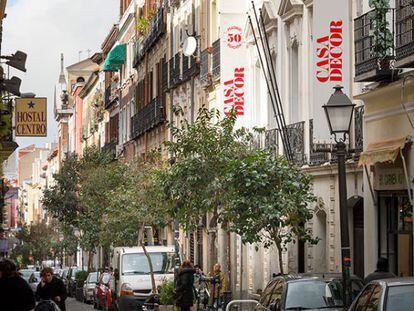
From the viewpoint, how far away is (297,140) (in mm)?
33875

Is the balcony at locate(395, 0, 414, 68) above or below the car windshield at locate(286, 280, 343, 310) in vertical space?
above

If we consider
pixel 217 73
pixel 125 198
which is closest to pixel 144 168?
pixel 125 198

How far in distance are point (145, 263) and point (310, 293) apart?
19822 millimetres

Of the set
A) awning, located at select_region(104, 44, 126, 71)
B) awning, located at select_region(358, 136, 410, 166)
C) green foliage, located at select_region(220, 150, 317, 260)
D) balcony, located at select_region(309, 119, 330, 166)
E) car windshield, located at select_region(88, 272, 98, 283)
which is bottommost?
car windshield, located at select_region(88, 272, 98, 283)

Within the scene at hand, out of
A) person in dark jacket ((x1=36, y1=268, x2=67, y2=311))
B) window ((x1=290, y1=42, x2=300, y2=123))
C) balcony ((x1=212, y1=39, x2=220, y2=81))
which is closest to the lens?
person in dark jacket ((x1=36, y1=268, x2=67, y2=311))

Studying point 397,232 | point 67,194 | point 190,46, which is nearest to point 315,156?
point 397,232

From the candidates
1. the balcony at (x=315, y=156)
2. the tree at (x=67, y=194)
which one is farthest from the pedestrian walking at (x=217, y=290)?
the tree at (x=67, y=194)

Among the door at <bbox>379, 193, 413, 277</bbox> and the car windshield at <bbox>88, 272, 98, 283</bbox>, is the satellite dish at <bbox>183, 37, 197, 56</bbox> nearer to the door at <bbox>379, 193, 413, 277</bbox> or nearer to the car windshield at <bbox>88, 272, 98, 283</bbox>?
the car windshield at <bbox>88, 272, 98, 283</bbox>

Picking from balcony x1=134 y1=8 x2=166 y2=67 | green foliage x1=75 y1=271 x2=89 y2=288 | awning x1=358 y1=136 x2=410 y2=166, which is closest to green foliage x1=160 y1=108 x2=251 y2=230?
awning x1=358 y1=136 x2=410 y2=166

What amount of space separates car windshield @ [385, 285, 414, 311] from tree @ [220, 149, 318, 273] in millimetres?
13366

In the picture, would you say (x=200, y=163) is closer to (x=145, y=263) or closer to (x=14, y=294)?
(x=145, y=263)

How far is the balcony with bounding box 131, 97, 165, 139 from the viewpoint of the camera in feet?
206

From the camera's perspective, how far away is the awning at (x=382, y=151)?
2530 centimetres

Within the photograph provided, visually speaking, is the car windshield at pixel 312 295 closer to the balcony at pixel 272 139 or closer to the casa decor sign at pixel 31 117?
the balcony at pixel 272 139
